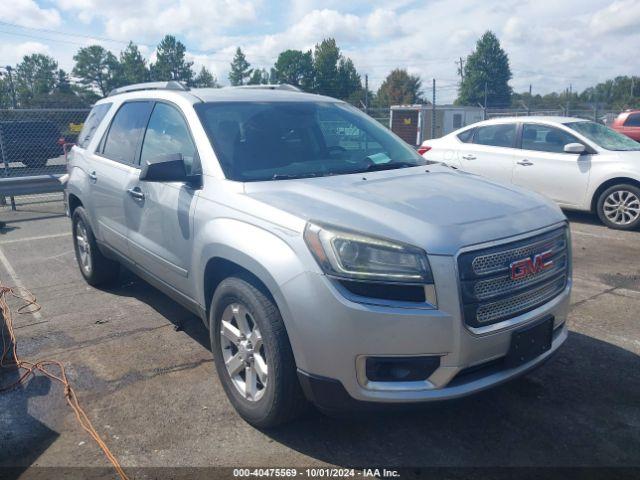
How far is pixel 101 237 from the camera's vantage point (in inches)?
203

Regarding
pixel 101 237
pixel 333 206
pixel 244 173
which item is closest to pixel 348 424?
pixel 333 206

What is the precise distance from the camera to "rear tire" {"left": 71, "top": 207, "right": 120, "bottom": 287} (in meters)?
5.47

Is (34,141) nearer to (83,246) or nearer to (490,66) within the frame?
(83,246)

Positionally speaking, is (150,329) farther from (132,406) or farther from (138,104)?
(138,104)

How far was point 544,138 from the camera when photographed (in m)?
8.80

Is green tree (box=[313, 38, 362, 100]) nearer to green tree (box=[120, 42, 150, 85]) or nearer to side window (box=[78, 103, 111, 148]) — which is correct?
green tree (box=[120, 42, 150, 85])

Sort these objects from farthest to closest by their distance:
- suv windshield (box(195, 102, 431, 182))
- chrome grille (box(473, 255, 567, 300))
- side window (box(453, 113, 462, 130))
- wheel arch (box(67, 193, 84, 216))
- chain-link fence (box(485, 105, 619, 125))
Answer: side window (box(453, 113, 462, 130)), chain-link fence (box(485, 105, 619, 125)), wheel arch (box(67, 193, 84, 216)), suv windshield (box(195, 102, 431, 182)), chrome grille (box(473, 255, 567, 300))

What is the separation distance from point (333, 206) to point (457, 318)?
2.79ft

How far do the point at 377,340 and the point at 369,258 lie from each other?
1.23ft

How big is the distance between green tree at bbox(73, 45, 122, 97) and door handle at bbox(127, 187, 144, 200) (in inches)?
2818

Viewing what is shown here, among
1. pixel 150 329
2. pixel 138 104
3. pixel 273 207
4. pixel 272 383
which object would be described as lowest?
pixel 150 329

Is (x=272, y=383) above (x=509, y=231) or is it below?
below

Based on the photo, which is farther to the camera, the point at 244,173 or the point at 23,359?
the point at 23,359

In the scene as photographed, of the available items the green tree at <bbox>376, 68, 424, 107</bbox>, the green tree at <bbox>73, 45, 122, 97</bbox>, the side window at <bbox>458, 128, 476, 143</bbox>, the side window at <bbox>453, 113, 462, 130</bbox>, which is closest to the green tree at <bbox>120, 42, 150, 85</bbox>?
the green tree at <bbox>73, 45, 122, 97</bbox>
